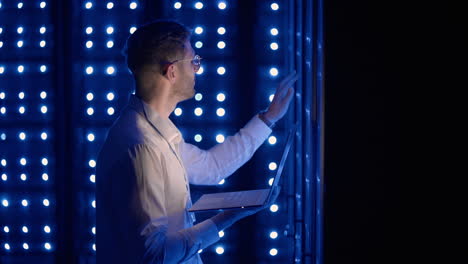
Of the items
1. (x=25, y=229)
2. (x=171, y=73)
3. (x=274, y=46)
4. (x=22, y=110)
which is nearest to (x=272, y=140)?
(x=274, y=46)

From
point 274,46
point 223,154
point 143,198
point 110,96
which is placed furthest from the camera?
point 110,96

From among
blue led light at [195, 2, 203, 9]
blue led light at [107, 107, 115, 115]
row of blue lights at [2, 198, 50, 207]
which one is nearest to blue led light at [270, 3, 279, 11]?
blue led light at [195, 2, 203, 9]

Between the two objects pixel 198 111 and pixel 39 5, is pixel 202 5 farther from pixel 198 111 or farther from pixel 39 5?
pixel 39 5

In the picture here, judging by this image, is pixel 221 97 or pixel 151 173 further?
pixel 221 97

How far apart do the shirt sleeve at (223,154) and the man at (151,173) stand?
0.38 m

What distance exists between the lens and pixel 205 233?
201 centimetres

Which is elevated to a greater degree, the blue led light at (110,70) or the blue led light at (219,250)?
the blue led light at (110,70)

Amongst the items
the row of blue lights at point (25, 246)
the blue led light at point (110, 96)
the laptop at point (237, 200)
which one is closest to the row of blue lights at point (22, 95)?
the blue led light at point (110, 96)

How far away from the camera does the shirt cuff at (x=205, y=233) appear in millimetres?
1976

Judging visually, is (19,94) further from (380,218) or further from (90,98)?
(380,218)

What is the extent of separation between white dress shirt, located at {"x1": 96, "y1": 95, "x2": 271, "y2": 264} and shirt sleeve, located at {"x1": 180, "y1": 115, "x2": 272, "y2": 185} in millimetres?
515

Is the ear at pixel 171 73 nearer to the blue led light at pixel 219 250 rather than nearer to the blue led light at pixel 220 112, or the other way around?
the blue led light at pixel 220 112

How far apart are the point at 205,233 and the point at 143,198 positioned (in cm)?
38

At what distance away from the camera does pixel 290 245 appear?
3307 millimetres
